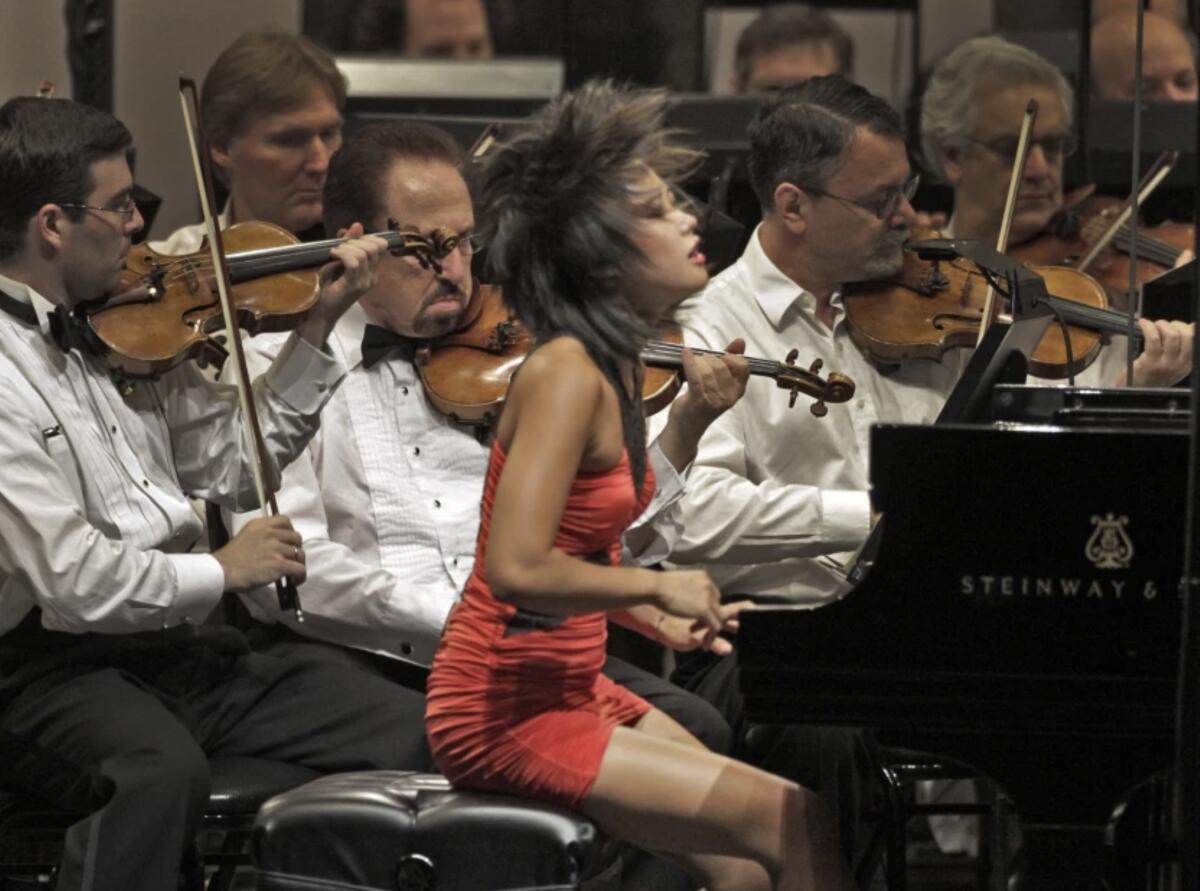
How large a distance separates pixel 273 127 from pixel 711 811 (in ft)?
6.42

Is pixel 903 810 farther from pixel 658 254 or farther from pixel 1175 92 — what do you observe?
pixel 1175 92

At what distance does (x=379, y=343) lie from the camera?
3387 mm

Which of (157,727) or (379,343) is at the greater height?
(379,343)

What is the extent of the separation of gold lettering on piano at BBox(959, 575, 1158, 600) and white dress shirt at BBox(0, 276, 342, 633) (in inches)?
42.7

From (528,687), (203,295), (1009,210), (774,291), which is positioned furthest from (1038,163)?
(528,687)

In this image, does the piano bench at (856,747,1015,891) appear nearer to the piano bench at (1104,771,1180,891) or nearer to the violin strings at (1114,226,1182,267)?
the piano bench at (1104,771,1180,891)

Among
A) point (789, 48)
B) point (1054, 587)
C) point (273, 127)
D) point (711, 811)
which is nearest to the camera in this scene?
point (1054, 587)

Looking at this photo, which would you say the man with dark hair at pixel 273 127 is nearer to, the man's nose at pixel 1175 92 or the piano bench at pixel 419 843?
the piano bench at pixel 419 843

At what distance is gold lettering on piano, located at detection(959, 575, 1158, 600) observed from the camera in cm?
244

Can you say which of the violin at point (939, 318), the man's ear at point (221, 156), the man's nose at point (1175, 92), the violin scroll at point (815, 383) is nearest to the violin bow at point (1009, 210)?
the violin at point (939, 318)

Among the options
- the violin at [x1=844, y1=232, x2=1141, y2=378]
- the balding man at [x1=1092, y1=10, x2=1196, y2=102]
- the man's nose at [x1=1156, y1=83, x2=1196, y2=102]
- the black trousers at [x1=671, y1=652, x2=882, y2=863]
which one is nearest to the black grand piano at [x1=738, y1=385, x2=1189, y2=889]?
the black trousers at [x1=671, y1=652, x2=882, y2=863]

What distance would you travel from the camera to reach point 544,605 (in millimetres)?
2473

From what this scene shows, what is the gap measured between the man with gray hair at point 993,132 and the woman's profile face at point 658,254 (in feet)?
5.57

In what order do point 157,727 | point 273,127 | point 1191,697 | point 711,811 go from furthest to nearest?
1. point 273,127
2. point 157,727
3. point 711,811
4. point 1191,697
